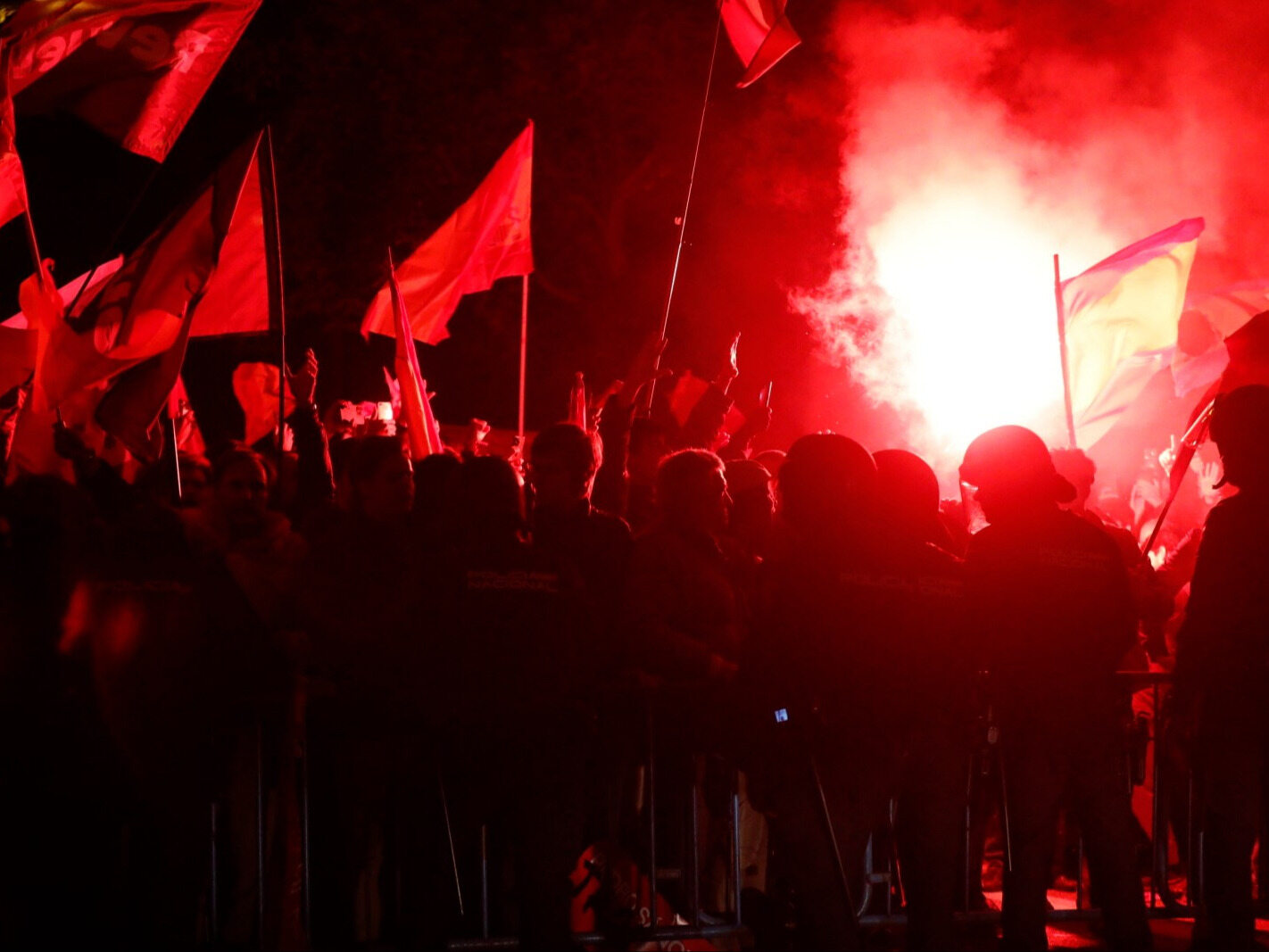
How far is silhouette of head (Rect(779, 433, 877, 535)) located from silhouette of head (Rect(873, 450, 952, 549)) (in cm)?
25

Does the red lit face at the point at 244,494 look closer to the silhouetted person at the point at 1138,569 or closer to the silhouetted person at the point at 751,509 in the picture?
the silhouetted person at the point at 751,509

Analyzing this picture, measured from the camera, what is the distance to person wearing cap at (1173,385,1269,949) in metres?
5.65

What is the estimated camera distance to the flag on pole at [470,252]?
1080 cm

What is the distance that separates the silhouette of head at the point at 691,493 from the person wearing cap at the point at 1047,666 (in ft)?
3.27

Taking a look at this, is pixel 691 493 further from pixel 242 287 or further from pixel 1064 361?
pixel 242 287

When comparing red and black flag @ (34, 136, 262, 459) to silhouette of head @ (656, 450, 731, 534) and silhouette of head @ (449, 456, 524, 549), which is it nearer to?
silhouette of head @ (656, 450, 731, 534)

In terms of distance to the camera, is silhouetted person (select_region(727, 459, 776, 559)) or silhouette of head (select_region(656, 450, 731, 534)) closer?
silhouette of head (select_region(656, 450, 731, 534))

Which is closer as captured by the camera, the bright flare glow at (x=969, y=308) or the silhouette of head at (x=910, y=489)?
the silhouette of head at (x=910, y=489)

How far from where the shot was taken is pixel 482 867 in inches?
228

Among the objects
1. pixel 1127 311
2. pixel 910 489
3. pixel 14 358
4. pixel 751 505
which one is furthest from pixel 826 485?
pixel 14 358

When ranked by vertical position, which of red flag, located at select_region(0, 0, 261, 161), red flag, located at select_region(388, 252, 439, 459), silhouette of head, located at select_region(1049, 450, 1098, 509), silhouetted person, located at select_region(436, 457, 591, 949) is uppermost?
red flag, located at select_region(0, 0, 261, 161)

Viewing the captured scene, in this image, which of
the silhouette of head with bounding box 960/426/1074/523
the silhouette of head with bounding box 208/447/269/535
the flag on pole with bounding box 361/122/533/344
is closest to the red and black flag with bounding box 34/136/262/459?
the silhouette of head with bounding box 208/447/269/535

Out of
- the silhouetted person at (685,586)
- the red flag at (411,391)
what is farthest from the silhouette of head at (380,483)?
the red flag at (411,391)

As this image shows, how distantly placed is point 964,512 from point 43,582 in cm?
571
